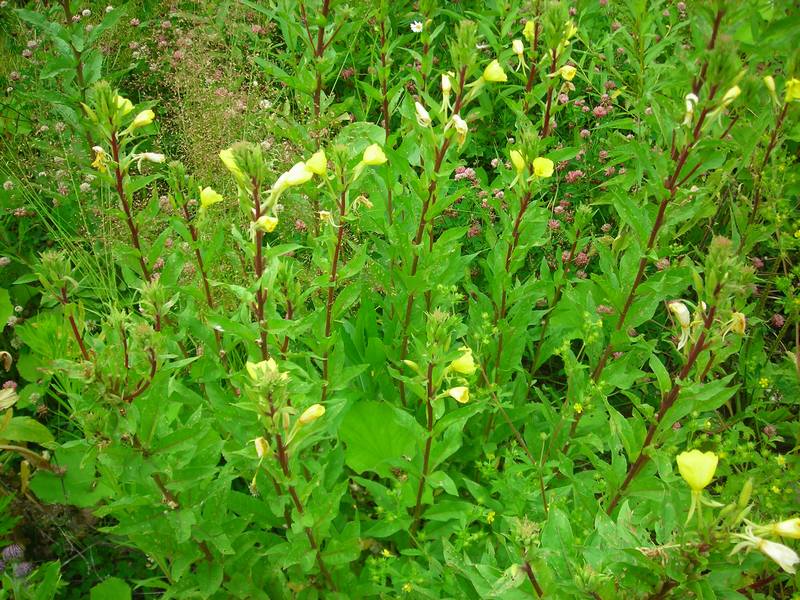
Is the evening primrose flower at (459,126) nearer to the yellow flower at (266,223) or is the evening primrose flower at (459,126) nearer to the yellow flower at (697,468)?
the yellow flower at (266,223)

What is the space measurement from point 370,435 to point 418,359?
40 centimetres

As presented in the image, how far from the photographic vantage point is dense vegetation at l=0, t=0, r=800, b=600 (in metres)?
1.31

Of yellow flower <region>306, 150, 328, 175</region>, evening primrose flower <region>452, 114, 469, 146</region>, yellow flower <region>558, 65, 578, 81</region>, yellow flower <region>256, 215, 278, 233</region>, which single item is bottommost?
yellow flower <region>256, 215, 278, 233</region>

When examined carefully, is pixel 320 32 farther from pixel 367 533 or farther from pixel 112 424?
pixel 367 533

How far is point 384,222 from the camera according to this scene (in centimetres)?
199

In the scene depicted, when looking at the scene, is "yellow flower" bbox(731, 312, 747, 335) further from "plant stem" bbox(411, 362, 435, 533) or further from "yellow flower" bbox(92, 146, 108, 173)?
"yellow flower" bbox(92, 146, 108, 173)

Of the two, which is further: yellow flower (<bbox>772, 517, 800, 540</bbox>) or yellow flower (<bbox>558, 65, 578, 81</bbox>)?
yellow flower (<bbox>558, 65, 578, 81</bbox>)

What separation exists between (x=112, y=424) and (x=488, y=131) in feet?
7.64

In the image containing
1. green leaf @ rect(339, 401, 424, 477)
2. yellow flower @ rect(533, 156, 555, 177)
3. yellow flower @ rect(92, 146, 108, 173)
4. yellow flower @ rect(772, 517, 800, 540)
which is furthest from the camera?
green leaf @ rect(339, 401, 424, 477)

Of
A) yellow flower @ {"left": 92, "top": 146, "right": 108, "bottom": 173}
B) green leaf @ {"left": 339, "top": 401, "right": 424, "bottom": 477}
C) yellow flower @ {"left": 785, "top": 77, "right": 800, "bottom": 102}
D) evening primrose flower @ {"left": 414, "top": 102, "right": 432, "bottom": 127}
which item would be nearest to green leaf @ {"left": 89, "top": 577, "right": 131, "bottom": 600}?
green leaf @ {"left": 339, "top": 401, "right": 424, "bottom": 477}

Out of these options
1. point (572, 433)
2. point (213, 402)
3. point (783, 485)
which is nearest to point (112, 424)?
point (213, 402)

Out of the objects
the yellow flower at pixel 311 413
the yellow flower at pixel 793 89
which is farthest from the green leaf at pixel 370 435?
the yellow flower at pixel 793 89

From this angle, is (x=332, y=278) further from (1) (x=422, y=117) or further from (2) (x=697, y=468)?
(2) (x=697, y=468)

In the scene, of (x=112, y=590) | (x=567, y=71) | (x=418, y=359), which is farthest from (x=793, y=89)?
(x=112, y=590)
